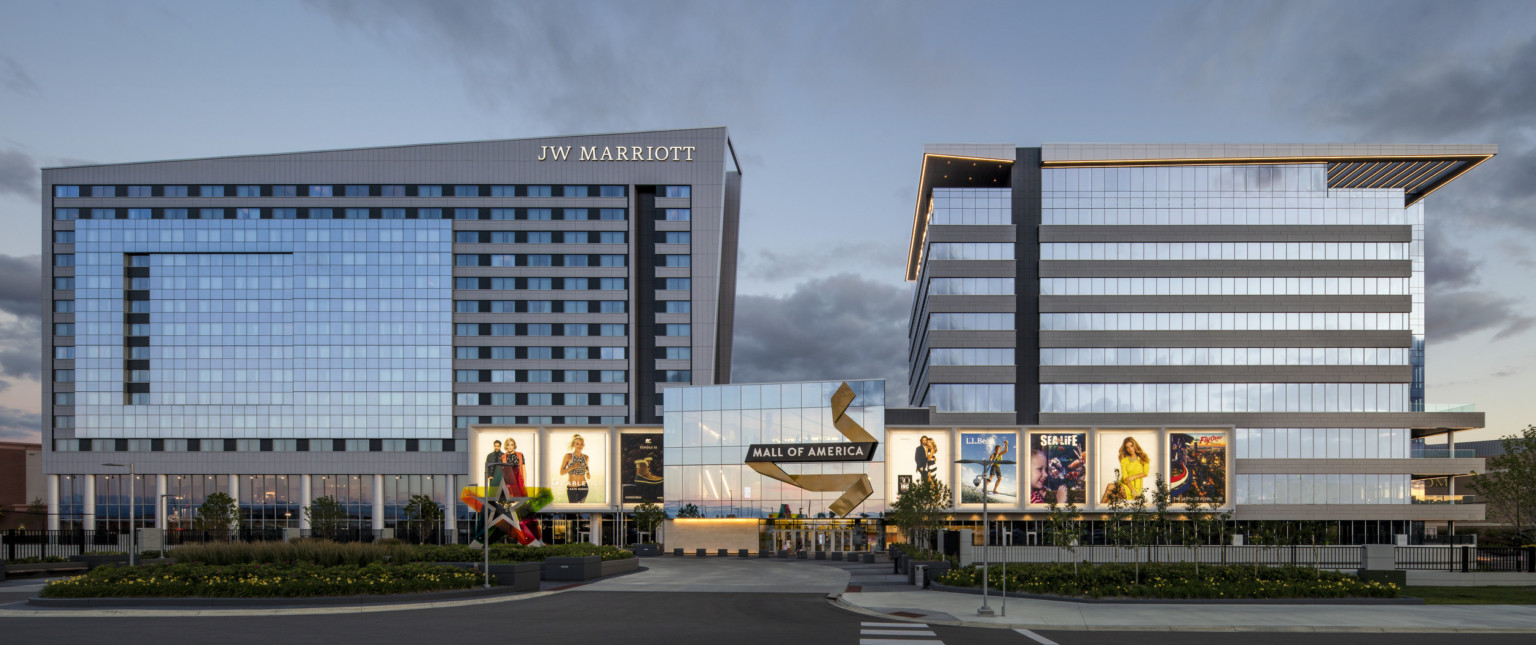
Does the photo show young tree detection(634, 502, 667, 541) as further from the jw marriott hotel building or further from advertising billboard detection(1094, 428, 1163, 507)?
advertising billboard detection(1094, 428, 1163, 507)

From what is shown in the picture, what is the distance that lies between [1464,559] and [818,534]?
41.5 meters

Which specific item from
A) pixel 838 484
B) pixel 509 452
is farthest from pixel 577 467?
pixel 838 484

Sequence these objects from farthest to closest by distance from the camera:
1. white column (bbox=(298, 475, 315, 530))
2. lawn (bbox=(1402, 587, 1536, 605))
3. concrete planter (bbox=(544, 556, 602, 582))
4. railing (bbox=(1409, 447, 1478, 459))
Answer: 1. white column (bbox=(298, 475, 315, 530))
2. railing (bbox=(1409, 447, 1478, 459))
3. concrete planter (bbox=(544, 556, 602, 582))
4. lawn (bbox=(1402, 587, 1536, 605))

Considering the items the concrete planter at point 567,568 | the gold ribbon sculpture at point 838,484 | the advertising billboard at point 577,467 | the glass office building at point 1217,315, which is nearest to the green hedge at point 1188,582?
the concrete planter at point 567,568

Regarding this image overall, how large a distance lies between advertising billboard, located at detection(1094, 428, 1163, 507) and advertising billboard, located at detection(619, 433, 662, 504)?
119 feet

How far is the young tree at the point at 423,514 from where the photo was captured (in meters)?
95.6

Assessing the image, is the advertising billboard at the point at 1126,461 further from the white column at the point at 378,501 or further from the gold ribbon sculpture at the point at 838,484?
the white column at the point at 378,501

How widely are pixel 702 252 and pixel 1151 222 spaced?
157 ft

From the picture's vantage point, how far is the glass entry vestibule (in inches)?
2803

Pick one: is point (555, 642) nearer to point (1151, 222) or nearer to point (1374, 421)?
point (1151, 222)

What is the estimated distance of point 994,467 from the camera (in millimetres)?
74688

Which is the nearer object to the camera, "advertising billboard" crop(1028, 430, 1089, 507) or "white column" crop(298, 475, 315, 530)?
"advertising billboard" crop(1028, 430, 1089, 507)

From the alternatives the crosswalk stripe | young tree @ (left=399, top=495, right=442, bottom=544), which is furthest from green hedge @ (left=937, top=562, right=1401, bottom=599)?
young tree @ (left=399, top=495, right=442, bottom=544)

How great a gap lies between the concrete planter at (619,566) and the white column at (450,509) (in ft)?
179
